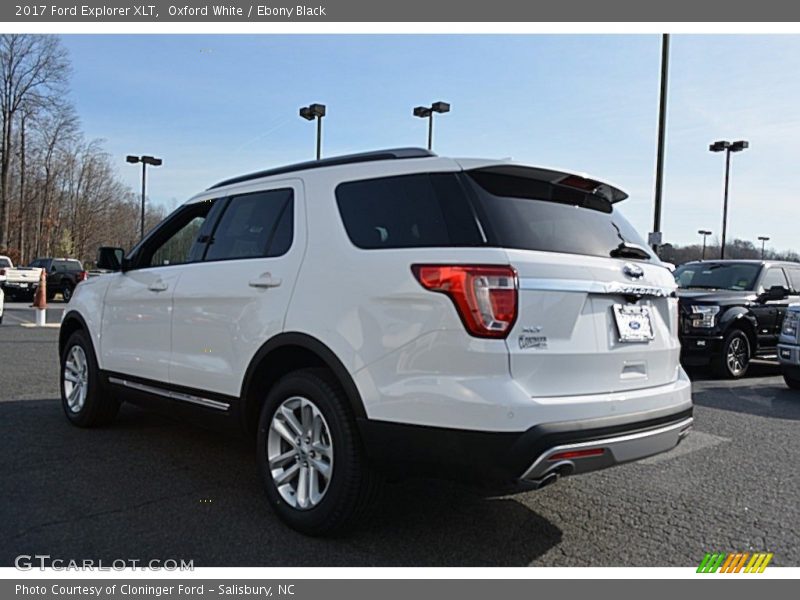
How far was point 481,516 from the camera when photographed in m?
3.65

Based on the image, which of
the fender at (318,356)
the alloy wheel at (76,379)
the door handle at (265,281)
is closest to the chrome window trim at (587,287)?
the fender at (318,356)

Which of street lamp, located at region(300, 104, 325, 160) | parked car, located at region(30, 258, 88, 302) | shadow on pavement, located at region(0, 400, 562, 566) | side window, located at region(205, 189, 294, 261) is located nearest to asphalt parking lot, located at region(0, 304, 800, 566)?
shadow on pavement, located at region(0, 400, 562, 566)

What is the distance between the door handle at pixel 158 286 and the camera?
176 inches

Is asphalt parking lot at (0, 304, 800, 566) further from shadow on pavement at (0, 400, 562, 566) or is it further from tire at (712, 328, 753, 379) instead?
tire at (712, 328, 753, 379)

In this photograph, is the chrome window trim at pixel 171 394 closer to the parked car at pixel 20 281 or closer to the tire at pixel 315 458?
the tire at pixel 315 458

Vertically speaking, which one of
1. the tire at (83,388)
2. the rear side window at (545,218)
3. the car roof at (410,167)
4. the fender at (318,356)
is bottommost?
the tire at (83,388)

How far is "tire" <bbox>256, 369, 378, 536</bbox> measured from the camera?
309 centimetres

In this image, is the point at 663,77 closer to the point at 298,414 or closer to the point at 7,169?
the point at 298,414

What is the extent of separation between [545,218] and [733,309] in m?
7.40

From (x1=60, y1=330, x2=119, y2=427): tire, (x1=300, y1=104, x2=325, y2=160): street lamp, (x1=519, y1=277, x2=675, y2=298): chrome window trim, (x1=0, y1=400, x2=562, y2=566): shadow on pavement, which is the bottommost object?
(x1=0, y1=400, x2=562, y2=566): shadow on pavement

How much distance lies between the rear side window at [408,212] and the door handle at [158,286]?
5.40ft

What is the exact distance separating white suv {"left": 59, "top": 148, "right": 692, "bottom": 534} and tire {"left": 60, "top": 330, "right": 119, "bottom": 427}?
4.83 ft
